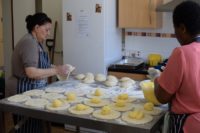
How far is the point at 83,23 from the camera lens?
3.40 m

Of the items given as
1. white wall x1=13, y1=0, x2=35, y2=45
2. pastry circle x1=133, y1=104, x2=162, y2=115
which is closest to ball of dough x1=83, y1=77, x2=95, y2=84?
pastry circle x1=133, y1=104, x2=162, y2=115

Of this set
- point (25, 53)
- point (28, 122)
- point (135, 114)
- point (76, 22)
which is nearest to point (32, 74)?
point (25, 53)

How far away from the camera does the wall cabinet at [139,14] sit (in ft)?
10.9

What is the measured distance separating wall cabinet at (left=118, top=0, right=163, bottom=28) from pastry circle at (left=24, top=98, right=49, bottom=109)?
174 cm

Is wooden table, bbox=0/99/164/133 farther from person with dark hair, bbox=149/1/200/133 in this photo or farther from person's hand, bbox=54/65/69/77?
person's hand, bbox=54/65/69/77

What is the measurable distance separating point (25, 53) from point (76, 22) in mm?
1256

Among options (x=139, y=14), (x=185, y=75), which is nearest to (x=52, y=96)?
(x=185, y=75)

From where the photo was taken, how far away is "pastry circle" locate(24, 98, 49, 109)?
74.7 inches

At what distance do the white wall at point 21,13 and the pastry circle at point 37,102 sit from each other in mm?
2241

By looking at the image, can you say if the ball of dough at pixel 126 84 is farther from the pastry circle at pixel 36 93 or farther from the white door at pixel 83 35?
the white door at pixel 83 35

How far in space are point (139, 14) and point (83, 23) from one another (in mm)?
616

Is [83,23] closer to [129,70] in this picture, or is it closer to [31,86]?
[129,70]

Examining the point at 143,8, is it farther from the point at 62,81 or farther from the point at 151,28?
the point at 62,81

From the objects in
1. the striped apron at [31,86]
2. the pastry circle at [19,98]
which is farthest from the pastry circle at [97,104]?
the striped apron at [31,86]
